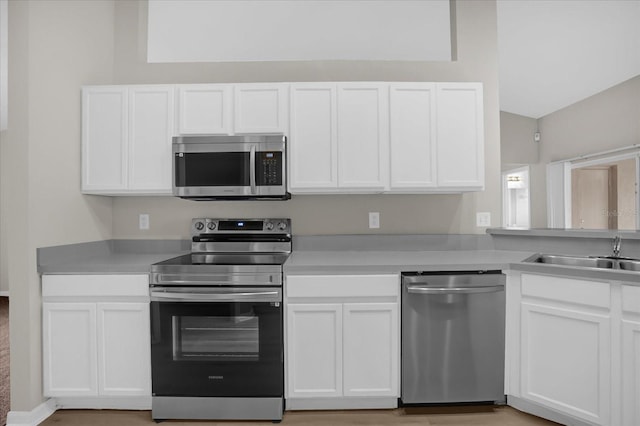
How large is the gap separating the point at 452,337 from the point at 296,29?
107 inches

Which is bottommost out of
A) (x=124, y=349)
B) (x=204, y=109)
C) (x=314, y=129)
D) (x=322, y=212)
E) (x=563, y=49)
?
(x=124, y=349)

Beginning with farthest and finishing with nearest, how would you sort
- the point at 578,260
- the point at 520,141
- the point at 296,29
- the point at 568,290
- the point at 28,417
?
the point at 520,141, the point at 296,29, the point at 578,260, the point at 28,417, the point at 568,290

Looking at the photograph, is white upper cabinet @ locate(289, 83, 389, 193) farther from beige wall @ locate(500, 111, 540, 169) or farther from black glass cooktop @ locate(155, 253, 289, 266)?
beige wall @ locate(500, 111, 540, 169)

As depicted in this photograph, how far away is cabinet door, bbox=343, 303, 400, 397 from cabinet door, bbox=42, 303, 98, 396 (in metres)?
1.55

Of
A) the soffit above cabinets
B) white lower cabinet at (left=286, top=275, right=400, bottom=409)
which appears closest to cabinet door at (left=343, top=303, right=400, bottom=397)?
white lower cabinet at (left=286, top=275, right=400, bottom=409)

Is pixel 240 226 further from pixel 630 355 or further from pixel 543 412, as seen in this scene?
pixel 630 355

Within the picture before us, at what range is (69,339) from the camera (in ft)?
7.18

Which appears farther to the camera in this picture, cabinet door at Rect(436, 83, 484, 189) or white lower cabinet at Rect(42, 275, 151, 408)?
cabinet door at Rect(436, 83, 484, 189)

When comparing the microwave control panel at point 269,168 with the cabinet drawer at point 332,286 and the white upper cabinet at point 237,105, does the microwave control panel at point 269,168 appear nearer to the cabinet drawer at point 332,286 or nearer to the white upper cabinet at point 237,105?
the white upper cabinet at point 237,105

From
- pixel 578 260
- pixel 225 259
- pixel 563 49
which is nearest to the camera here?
pixel 578 260

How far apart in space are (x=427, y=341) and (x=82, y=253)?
2.40 meters

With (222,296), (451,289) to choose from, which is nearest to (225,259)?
(222,296)

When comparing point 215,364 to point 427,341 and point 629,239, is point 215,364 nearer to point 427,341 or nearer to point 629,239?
point 427,341

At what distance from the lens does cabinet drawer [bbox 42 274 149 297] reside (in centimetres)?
219
